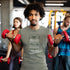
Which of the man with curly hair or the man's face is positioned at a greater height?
the man's face

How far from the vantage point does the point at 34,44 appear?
1069 millimetres

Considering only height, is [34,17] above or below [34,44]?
above

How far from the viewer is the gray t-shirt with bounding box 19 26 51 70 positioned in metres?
1.05

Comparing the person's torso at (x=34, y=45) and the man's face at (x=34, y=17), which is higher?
the man's face at (x=34, y=17)

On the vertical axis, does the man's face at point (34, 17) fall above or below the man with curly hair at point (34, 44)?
above

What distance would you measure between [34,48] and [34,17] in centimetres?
25

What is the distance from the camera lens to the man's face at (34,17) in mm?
1063

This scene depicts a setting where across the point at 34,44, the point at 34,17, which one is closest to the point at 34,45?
the point at 34,44

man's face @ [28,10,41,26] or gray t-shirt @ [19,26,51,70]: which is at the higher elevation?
man's face @ [28,10,41,26]

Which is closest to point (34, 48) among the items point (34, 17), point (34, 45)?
point (34, 45)

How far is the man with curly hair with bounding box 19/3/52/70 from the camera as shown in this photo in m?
1.05

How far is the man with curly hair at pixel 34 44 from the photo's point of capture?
1.05 metres

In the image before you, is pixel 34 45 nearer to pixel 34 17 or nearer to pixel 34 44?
pixel 34 44

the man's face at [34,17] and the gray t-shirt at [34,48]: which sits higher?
the man's face at [34,17]
